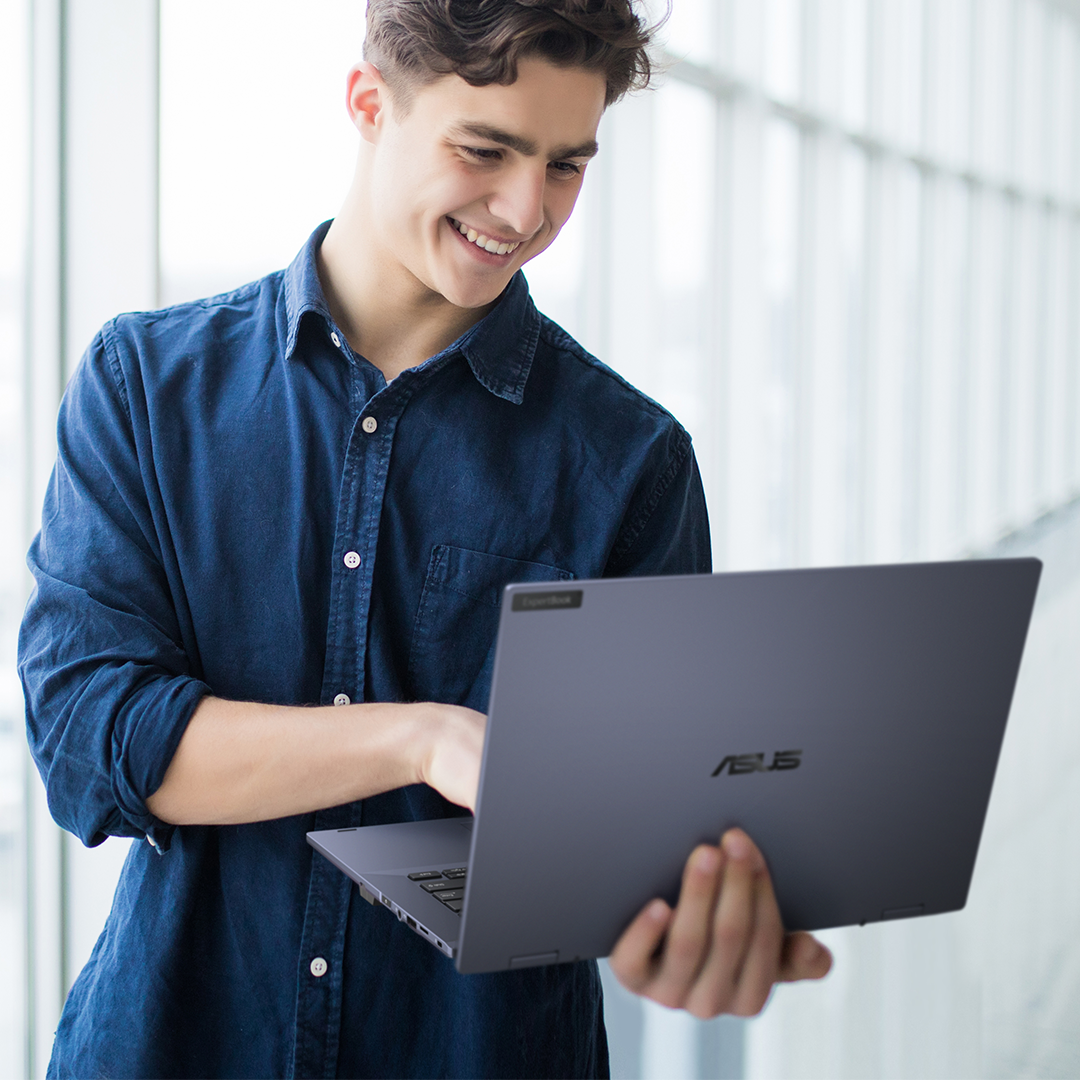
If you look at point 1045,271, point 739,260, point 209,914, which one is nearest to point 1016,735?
point 739,260

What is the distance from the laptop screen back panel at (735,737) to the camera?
27.6 inches

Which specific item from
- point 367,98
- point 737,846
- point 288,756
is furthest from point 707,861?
point 367,98

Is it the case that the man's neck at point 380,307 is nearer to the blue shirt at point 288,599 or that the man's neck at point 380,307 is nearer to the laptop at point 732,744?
the blue shirt at point 288,599

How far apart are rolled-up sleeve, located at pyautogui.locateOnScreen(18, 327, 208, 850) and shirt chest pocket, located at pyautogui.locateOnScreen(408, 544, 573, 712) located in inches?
8.2

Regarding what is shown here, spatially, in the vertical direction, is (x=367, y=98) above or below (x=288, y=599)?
above

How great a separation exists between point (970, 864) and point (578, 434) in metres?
0.53

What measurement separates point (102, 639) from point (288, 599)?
167mm

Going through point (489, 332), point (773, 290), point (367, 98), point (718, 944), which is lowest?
point (718, 944)

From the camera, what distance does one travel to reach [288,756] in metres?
0.91

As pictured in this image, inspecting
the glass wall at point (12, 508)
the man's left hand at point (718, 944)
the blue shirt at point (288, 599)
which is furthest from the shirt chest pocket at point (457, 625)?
the glass wall at point (12, 508)

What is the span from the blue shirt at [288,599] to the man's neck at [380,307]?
0.11ft

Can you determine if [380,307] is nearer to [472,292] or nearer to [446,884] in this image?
[472,292]

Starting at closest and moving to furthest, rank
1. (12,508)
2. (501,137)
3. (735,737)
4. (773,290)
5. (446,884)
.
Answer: (735,737) → (446,884) → (501,137) → (12,508) → (773,290)

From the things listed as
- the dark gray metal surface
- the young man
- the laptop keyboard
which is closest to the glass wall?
the young man
